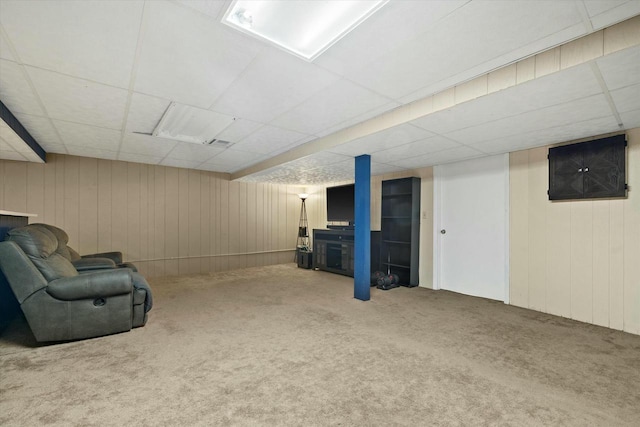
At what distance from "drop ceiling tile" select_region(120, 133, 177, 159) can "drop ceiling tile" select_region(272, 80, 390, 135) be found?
6.47 ft

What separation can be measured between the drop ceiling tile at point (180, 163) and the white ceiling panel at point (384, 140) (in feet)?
10.3

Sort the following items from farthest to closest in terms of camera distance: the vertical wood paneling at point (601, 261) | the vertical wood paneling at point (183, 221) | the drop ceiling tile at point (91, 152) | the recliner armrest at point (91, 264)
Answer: the vertical wood paneling at point (183, 221) → the drop ceiling tile at point (91, 152) → the recliner armrest at point (91, 264) → the vertical wood paneling at point (601, 261)

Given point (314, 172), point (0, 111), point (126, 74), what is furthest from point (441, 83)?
point (0, 111)

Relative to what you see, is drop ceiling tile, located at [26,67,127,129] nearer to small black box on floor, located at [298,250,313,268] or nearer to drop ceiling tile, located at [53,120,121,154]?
drop ceiling tile, located at [53,120,121,154]

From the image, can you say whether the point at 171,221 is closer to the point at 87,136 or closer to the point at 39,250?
A: the point at 87,136

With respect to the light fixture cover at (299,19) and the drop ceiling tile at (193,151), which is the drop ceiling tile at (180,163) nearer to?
the drop ceiling tile at (193,151)

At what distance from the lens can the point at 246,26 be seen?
5.62 feet

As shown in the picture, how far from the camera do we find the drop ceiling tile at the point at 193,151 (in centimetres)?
445

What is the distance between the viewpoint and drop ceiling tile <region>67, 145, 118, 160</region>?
15.0 feet

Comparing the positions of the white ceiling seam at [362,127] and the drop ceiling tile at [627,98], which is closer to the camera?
the drop ceiling tile at [627,98]

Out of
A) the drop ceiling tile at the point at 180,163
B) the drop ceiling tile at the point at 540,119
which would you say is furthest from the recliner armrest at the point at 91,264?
the drop ceiling tile at the point at 540,119

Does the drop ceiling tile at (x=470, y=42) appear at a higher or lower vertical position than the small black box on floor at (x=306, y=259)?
higher

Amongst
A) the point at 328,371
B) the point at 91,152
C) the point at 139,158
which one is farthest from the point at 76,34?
the point at 139,158

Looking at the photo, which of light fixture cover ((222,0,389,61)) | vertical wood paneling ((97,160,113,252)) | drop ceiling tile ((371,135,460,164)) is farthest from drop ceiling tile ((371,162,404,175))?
vertical wood paneling ((97,160,113,252))
